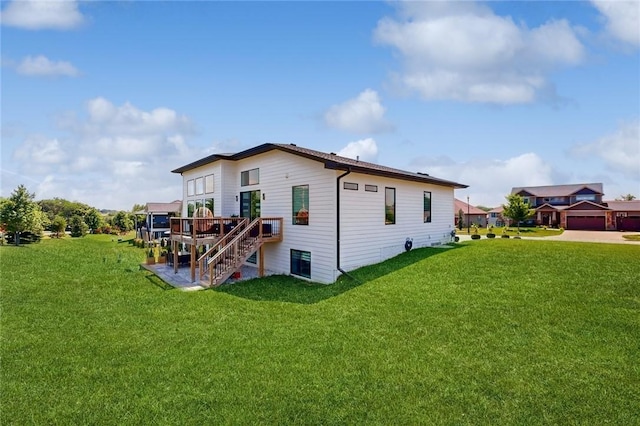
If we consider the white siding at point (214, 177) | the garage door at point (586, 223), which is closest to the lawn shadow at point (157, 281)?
the white siding at point (214, 177)

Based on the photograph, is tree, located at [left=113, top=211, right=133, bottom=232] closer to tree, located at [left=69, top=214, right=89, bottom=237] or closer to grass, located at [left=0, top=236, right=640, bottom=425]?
tree, located at [left=69, top=214, right=89, bottom=237]

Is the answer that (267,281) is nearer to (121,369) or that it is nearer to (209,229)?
(209,229)

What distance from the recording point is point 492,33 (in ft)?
32.7

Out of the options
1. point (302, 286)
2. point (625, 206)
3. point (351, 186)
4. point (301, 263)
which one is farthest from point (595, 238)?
point (302, 286)

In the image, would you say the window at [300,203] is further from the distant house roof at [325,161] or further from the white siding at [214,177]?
the white siding at [214,177]

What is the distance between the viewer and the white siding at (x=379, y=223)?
11.3m

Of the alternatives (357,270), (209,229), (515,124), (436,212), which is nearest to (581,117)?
(515,124)

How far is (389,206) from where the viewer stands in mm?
13398

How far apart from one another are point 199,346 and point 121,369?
49.2 inches

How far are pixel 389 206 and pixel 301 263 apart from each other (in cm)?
449

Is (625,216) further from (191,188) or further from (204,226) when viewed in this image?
(191,188)

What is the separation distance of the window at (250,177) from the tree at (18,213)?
19592 millimetres

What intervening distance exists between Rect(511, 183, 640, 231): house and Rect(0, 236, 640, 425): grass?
33199 millimetres

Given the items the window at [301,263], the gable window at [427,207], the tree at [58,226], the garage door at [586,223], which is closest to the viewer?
the window at [301,263]
